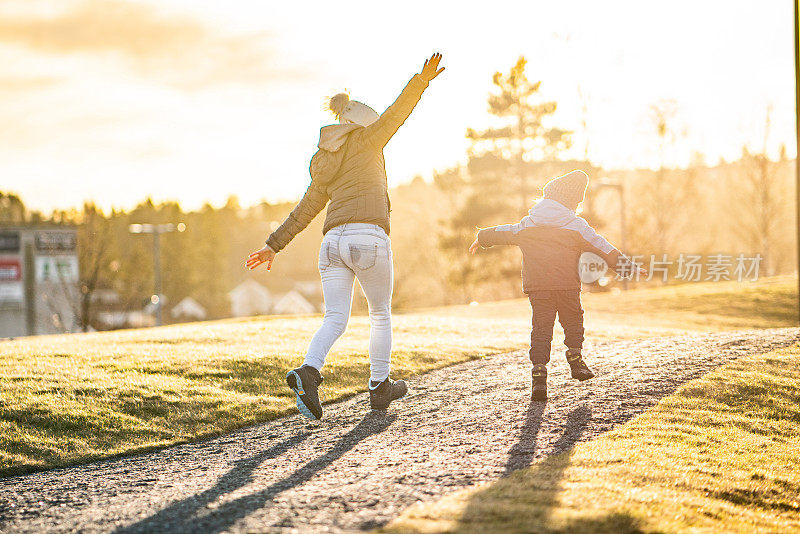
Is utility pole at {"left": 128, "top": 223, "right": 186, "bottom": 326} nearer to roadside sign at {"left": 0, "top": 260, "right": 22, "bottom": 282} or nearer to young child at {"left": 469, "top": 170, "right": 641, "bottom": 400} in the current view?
roadside sign at {"left": 0, "top": 260, "right": 22, "bottom": 282}

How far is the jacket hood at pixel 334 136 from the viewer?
5645mm

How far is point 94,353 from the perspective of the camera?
9961 mm

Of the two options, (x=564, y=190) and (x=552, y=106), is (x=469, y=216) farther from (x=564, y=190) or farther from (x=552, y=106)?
(x=564, y=190)

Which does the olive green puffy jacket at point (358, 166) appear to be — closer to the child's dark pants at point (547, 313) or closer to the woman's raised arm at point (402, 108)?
the woman's raised arm at point (402, 108)

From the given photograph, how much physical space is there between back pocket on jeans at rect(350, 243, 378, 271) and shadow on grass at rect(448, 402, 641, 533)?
1.60 meters

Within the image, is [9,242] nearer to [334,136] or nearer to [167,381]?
[167,381]

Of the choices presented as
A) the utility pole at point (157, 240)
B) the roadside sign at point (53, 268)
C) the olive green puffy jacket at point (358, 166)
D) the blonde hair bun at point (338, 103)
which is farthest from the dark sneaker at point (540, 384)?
the roadside sign at point (53, 268)

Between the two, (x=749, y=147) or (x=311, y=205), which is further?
(x=749, y=147)

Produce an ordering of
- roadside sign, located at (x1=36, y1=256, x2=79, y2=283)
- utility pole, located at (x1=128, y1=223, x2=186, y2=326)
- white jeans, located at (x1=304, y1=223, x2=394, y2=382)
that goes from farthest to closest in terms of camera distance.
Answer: roadside sign, located at (x1=36, y1=256, x2=79, y2=283) → utility pole, located at (x1=128, y1=223, x2=186, y2=326) → white jeans, located at (x1=304, y1=223, x2=394, y2=382)

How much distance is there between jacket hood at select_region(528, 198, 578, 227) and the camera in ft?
21.3

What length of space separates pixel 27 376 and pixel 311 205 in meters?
4.11

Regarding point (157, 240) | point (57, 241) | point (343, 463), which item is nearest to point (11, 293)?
point (57, 241)

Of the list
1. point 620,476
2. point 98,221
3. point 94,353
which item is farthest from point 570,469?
point 98,221

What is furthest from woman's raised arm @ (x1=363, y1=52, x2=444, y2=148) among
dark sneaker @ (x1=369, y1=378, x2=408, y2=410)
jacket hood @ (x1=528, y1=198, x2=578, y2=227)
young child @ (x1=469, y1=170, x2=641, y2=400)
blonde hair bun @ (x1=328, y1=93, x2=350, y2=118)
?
dark sneaker @ (x1=369, y1=378, x2=408, y2=410)
